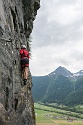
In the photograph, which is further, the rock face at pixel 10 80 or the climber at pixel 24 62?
the climber at pixel 24 62

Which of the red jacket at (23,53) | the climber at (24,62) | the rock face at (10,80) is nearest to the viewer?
the rock face at (10,80)

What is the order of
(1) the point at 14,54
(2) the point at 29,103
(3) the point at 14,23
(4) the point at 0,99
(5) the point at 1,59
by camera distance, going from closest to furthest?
(4) the point at 0,99 < (5) the point at 1,59 < (1) the point at 14,54 < (2) the point at 29,103 < (3) the point at 14,23

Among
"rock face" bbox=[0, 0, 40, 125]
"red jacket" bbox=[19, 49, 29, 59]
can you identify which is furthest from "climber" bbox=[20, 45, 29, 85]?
"rock face" bbox=[0, 0, 40, 125]

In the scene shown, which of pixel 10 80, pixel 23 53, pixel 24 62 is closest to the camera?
pixel 10 80

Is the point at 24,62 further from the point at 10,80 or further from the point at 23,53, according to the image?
the point at 10,80

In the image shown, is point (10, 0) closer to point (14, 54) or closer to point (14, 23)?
point (14, 23)

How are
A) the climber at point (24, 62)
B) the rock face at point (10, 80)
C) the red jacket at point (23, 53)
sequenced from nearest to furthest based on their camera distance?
the rock face at point (10, 80), the climber at point (24, 62), the red jacket at point (23, 53)

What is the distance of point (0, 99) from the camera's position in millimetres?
14656

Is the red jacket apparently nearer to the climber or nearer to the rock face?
the climber

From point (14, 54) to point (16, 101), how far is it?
13.0ft

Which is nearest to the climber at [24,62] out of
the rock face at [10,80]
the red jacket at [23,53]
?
the red jacket at [23,53]

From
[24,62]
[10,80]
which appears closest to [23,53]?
[24,62]

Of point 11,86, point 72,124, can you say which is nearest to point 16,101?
point 11,86

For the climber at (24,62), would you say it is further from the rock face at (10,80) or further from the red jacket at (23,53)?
the rock face at (10,80)
